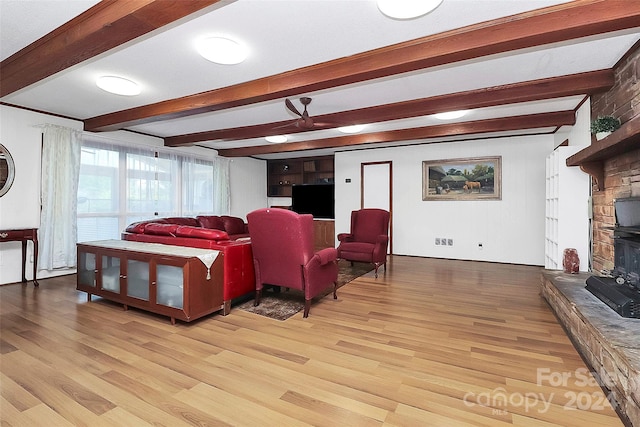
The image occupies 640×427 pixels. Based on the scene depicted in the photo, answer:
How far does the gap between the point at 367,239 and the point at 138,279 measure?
3.60 metres

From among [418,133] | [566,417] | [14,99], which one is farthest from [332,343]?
[14,99]

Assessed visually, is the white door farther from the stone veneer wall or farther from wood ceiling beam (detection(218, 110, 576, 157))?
the stone veneer wall

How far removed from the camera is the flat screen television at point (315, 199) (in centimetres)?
783

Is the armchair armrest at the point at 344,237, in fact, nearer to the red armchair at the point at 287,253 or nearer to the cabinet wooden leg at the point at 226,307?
the red armchair at the point at 287,253

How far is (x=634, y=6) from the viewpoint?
185 centimetres

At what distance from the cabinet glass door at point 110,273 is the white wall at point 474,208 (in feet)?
16.6

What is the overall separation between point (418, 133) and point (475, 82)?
2.00 metres

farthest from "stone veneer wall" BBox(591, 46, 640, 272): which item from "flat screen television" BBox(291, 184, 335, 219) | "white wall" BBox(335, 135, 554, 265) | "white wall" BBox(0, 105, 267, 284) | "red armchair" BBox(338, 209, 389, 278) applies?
"white wall" BBox(0, 105, 267, 284)

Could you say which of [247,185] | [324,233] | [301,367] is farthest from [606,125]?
[247,185]

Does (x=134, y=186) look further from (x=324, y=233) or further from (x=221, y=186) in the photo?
(x=324, y=233)

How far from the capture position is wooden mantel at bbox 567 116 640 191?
6.79ft

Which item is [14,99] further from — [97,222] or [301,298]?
[301,298]

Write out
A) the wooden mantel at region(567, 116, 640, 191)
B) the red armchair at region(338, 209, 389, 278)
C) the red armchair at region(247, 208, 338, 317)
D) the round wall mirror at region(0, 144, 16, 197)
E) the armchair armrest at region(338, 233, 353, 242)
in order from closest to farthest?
the wooden mantel at region(567, 116, 640, 191), the red armchair at region(247, 208, 338, 317), the round wall mirror at region(0, 144, 16, 197), the red armchair at region(338, 209, 389, 278), the armchair armrest at region(338, 233, 353, 242)

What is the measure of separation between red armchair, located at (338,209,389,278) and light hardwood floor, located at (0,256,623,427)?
1.37 meters
